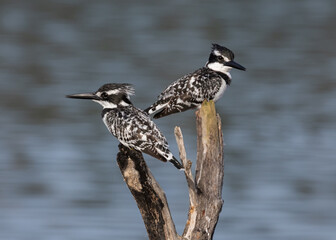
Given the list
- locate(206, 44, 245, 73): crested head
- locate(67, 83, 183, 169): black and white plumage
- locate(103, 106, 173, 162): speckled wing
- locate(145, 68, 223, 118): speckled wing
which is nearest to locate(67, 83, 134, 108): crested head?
locate(67, 83, 183, 169): black and white plumage

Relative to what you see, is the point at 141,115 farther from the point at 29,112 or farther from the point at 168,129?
the point at 29,112

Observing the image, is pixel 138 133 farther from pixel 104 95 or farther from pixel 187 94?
pixel 187 94

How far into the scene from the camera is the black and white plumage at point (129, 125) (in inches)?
230

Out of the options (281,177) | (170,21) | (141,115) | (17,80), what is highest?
(170,21)

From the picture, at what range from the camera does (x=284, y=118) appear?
1151 centimetres

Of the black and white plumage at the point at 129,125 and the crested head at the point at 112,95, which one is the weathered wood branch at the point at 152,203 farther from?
the crested head at the point at 112,95

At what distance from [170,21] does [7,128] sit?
5637 mm

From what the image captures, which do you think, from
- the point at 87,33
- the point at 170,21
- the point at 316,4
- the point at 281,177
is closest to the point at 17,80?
the point at 87,33

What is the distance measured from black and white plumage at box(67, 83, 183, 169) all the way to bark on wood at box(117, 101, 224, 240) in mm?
340

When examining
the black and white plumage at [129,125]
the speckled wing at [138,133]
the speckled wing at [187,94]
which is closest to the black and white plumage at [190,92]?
the speckled wing at [187,94]

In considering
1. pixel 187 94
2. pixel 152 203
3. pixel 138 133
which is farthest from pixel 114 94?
pixel 152 203

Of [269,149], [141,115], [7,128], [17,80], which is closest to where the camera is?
[141,115]

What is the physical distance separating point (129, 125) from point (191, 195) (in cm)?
92

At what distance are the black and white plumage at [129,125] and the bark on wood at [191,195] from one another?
1.12ft
